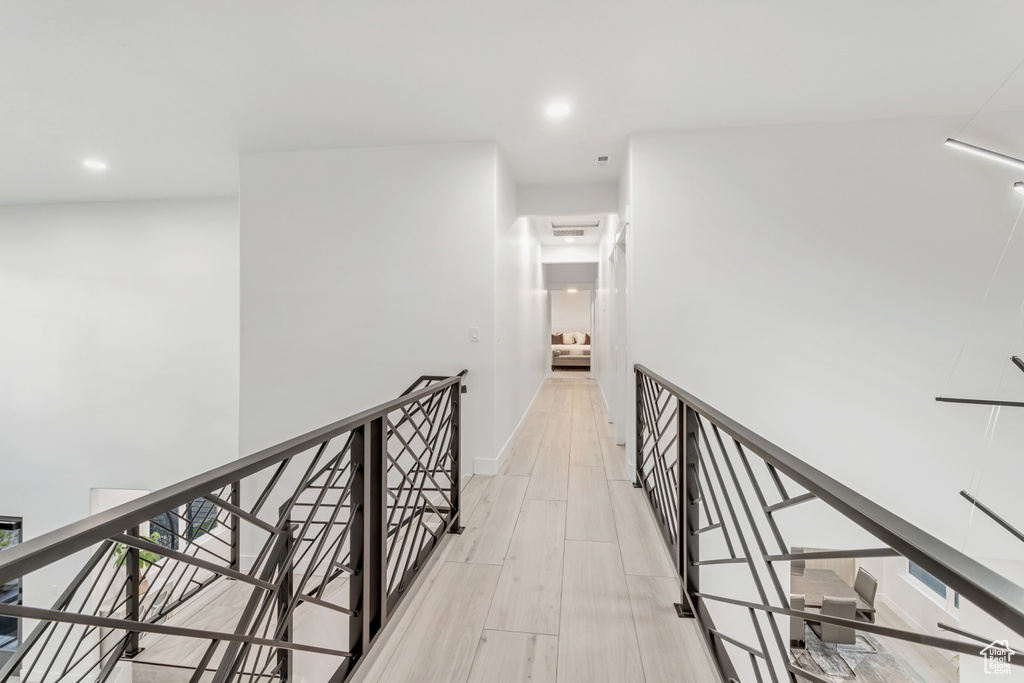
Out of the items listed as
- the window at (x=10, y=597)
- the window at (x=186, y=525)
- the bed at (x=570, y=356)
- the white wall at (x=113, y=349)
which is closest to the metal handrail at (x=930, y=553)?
the window at (x=186, y=525)

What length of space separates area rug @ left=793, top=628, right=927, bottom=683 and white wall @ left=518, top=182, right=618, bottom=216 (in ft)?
17.0

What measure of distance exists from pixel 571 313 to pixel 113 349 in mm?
9719

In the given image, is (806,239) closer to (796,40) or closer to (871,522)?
(796,40)

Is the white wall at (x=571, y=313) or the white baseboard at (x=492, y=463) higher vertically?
the white wall at (x=571, y=313)

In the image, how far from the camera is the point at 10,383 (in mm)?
5141

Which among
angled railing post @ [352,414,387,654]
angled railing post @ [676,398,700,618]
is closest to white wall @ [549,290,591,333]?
angled railing post @ [676,398,700,618]

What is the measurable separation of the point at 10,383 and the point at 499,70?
667cm

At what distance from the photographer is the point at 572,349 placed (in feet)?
38.0

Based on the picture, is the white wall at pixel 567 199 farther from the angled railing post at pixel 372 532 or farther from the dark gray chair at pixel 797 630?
the dark gray chair at pixel 797 630

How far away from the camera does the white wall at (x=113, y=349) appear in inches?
190

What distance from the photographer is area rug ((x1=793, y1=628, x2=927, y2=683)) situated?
4727 mm

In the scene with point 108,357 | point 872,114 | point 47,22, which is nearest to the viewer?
point 47,22

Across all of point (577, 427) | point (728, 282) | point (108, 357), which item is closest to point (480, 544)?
point (728, 282)

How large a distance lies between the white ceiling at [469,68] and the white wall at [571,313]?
8.88 m
